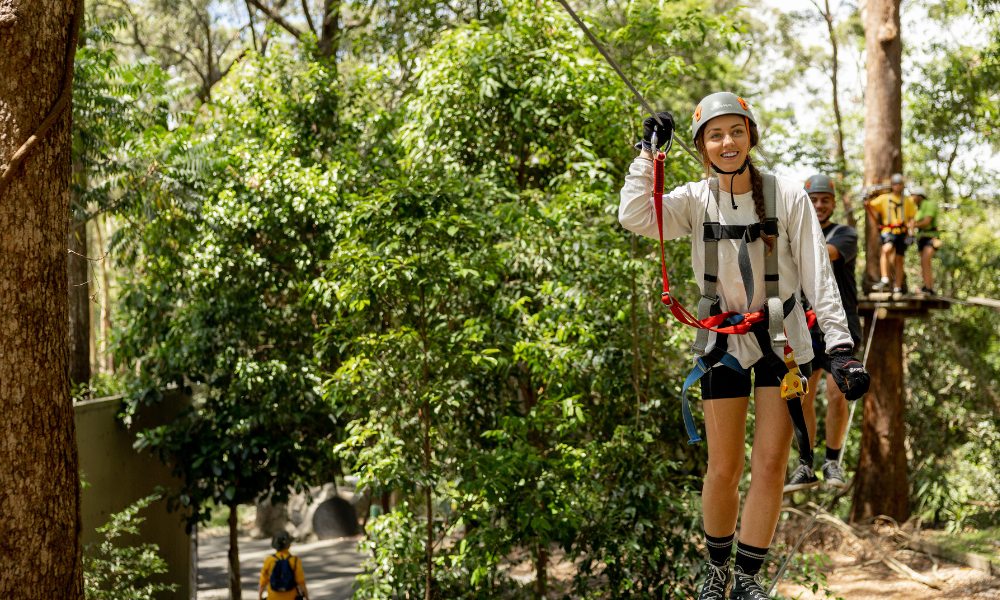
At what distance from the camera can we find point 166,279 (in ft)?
32.7

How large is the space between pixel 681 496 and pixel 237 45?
19.5m

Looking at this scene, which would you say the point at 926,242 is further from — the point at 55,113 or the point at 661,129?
the point at 55,113

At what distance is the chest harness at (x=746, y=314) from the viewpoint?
3.27 meters

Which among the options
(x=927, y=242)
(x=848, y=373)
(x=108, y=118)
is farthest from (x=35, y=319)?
(x=927, y=242)

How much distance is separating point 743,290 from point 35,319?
2893 mm

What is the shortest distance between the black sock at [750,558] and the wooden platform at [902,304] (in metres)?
7.01

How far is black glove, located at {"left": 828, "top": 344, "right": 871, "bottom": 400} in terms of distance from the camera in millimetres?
3047

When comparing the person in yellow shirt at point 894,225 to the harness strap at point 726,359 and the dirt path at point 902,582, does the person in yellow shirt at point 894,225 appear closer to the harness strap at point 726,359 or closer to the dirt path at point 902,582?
the dirt path at point 902,582

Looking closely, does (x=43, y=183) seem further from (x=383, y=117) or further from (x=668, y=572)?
(x=383, y=117)

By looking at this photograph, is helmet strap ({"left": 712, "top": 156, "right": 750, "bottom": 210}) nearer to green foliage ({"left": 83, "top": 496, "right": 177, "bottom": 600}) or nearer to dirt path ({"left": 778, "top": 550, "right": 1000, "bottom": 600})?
green foliage ({"left": 83, "top": 496, "right": 177, "bottom": 600})

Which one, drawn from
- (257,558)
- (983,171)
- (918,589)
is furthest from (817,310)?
(257,558)

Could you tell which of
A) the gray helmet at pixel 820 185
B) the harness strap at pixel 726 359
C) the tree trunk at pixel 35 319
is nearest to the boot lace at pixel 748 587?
the harness strap at pixel 726 359

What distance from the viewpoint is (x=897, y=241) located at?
9711 millimetres

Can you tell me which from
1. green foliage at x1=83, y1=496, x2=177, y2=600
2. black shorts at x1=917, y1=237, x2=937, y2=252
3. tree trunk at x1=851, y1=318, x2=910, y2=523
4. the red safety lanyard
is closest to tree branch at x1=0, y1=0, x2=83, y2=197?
the red safety lanyard
